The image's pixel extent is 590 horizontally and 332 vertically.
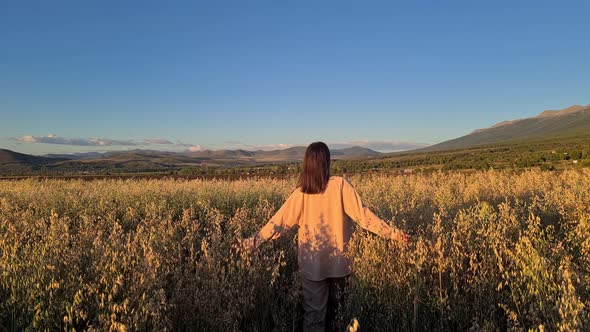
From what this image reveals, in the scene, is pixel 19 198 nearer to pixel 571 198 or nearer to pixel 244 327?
pixel 244 327

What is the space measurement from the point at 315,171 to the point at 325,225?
573mm

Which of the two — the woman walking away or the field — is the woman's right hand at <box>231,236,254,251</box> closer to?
the field

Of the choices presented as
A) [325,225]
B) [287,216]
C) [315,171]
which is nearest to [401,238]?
[325,225]

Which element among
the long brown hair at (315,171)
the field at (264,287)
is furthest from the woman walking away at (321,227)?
the field at (264,287)

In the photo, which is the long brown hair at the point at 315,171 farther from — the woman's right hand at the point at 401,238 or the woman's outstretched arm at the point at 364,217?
the woman's right hand at the point at 401,238

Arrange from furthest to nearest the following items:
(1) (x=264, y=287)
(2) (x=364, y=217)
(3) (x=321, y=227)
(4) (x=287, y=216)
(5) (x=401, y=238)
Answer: (4) (x=287, y=216)
(3) (x=321, y=227)
(2) (x=364, y=217)
(5) (x=401, y=238)
(1) (x=264, y=287)

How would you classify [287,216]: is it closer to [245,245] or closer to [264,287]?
[245,245]

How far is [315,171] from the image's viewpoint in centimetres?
374

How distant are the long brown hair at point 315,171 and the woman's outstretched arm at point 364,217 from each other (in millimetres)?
233

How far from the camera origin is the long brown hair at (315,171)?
373 centimetres

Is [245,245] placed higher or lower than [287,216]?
lower

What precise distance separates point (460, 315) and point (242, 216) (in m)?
3.08

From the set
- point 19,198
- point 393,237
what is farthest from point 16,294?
point 19,198

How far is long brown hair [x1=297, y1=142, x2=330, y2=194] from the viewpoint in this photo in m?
3.73
